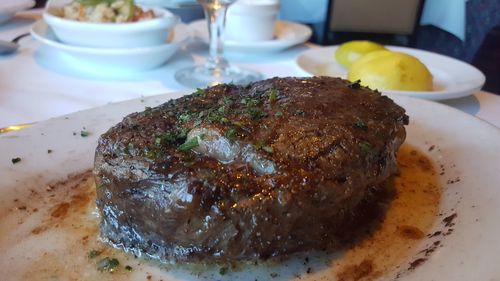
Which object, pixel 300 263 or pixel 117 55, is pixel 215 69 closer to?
pixel 117 55

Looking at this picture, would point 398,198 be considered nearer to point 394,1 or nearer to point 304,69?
point 304,69

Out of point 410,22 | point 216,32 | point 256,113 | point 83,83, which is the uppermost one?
point 256,113

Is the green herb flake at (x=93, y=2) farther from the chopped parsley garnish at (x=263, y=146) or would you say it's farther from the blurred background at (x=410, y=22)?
the chopped parsley garnish at (x=263, y=146)

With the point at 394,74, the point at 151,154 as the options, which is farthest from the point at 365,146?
the point at 394,74

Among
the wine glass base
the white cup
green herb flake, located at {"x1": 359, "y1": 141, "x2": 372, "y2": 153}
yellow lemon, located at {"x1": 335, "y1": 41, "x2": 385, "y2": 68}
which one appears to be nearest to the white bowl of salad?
the wine glass base

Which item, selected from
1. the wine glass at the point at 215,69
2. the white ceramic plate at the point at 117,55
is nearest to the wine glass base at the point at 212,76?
the wine glass at the point at 215,69

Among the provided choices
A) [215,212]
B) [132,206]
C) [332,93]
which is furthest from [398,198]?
[132,206]
